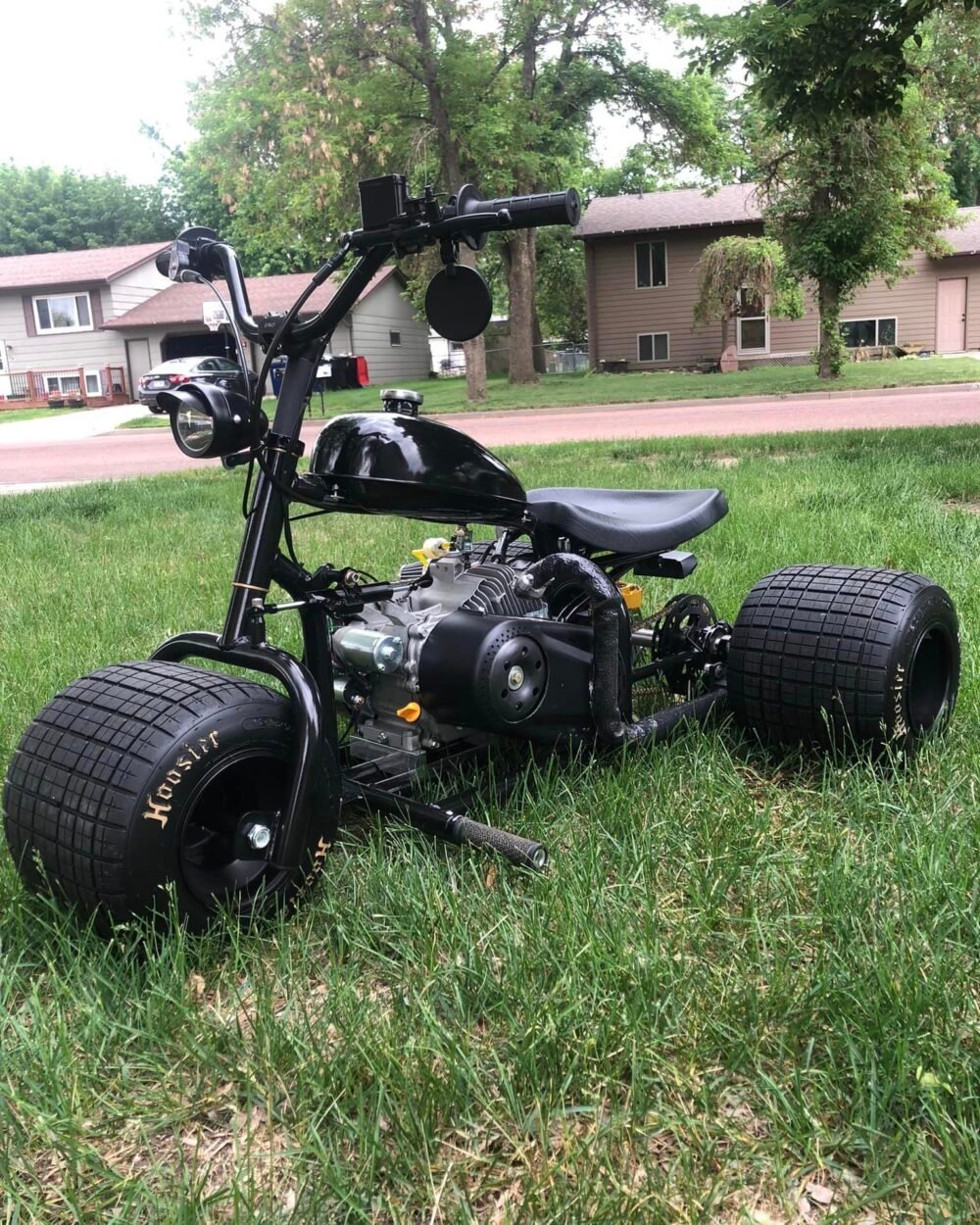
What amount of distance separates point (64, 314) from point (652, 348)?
73.6ft

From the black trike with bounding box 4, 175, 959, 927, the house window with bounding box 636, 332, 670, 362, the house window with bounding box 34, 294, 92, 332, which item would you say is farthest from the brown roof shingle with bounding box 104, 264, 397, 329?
the black trike with bounding box 4, 175, 959, 927

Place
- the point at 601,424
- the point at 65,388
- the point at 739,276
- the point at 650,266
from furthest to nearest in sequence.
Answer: the point at 65,388
the point at 650,266
the point at 739,276
the point at 601,424

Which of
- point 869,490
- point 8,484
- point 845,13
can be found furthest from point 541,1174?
point 8,484

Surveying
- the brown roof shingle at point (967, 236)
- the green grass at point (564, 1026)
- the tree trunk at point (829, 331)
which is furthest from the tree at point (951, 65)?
the green grass at point (564, 1026)

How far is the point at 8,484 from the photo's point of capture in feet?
43.3

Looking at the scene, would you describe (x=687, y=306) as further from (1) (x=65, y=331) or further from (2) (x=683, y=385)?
(1) (x=65, y=331)

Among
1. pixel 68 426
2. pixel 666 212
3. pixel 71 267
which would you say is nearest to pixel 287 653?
pixel 68 426

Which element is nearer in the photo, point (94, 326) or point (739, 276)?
point (739, 276)

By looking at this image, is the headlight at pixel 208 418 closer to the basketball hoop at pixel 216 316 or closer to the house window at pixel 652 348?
the basketball hoop at pixel 216 316

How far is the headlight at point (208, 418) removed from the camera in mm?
2221

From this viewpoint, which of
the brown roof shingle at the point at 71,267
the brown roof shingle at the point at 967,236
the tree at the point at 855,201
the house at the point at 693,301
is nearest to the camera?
the tree at the point at 855,201

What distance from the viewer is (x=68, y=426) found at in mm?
28141

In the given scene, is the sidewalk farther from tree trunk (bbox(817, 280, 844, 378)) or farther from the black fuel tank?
the black fuel tank

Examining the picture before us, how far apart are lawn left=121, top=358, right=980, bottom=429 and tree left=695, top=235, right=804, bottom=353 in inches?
64.3
